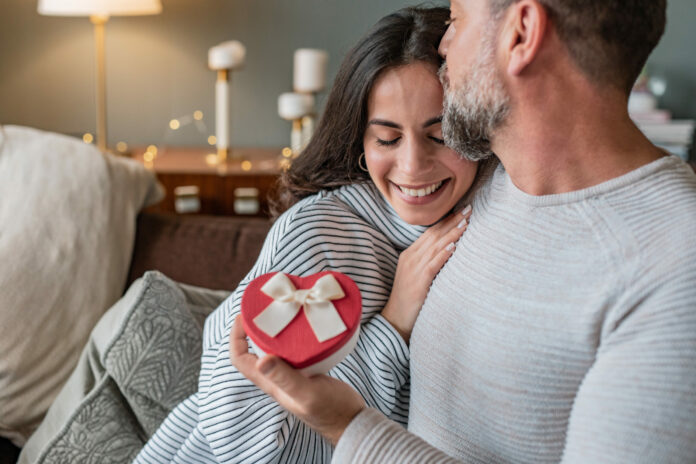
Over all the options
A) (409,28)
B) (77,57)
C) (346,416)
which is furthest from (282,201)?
(77,57)

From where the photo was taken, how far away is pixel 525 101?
41.5 inches

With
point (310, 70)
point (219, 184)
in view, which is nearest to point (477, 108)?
point (219, 184)

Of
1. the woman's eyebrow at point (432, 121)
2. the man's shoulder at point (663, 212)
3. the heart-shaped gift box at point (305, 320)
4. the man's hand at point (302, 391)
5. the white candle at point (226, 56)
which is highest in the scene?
the white candle at point (226, 56)

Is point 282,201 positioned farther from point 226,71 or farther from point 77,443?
point 226,71

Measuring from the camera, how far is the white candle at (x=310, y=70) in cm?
291

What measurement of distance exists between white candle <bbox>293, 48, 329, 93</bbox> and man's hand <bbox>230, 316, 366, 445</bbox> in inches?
76.8

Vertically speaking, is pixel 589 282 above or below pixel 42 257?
above

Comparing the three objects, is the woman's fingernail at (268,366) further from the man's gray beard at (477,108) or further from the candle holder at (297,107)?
the candle holder at (297,107)

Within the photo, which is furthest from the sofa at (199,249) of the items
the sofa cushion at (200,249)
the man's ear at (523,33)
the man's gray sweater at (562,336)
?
the man's ear at (523,33)

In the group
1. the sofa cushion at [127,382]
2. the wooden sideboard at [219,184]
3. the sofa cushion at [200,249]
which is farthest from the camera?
the wooden sideboard at [219,184]

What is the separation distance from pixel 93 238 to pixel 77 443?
1.80 ft

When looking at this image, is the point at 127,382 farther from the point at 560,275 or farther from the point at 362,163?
the point at 560,275

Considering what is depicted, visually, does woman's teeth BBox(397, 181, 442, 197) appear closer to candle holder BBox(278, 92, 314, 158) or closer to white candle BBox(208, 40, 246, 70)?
candle holder BBox(278, 92, 314, 158)

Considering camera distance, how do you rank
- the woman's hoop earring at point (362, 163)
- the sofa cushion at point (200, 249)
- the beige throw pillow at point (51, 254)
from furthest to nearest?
the sofa cushion at point (200, 249)
the beige throw pillow at point (51, 254)
the woman's hoop earring at point (362, 163)
